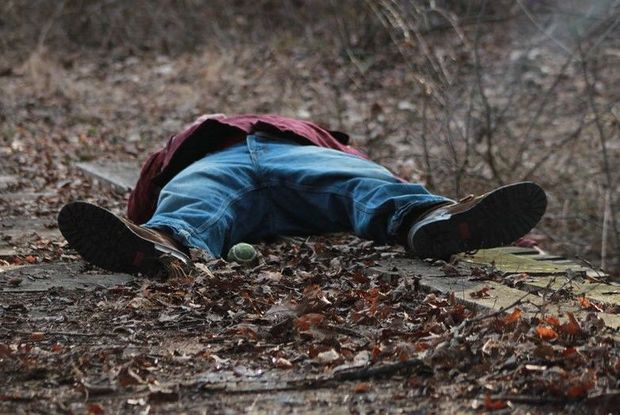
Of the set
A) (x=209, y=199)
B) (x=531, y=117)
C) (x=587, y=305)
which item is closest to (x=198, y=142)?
(x=209, y=199)

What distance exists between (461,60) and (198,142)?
7236 millimetres

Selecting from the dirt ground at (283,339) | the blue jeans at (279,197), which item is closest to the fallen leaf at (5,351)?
the dirt ground at (283,339)

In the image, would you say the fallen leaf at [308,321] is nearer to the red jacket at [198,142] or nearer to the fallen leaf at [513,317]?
the fallen leaf at [513,317]

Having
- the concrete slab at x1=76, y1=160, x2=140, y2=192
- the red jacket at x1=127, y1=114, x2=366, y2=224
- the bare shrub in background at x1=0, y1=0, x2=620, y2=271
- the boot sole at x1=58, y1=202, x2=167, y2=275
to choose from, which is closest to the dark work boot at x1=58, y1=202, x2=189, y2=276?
the boot sole at x1=58, y1=202, x2=167, y2=275

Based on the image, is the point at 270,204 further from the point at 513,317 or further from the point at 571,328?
the point at 571,328

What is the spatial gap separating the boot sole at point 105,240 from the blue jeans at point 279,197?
229mm

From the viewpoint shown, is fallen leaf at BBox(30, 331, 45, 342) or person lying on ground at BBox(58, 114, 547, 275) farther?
person lying on ground at BBox(58, 114, 547, 275)

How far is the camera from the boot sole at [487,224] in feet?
14.4

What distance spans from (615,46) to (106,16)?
6.36 metres

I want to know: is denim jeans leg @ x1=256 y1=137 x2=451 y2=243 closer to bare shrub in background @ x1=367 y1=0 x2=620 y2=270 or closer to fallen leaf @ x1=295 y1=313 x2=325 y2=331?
fallen leaf @ x1=295 y1=313 x2=325 y2=331

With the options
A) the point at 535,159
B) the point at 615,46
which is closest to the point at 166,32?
the point at 615,46

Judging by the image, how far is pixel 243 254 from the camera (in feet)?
15.3

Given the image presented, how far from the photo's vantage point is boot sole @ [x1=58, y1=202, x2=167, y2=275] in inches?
168

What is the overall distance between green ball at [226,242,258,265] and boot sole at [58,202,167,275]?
0.41 meters
